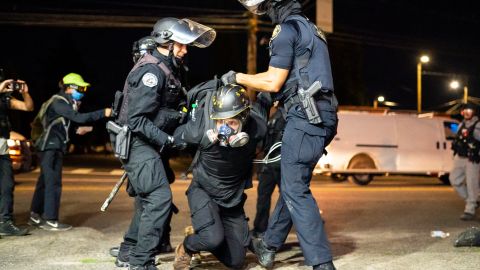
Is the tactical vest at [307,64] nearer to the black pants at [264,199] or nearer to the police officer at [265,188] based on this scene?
the police officer at [265,188]

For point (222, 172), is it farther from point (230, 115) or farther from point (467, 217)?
point (467, 217)

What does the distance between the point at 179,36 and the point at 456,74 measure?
42.4 m

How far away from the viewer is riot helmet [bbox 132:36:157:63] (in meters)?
5.56

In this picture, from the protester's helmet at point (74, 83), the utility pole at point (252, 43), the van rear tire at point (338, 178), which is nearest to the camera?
the protester's helmet at point (74, 83)

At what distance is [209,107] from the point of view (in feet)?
16.0

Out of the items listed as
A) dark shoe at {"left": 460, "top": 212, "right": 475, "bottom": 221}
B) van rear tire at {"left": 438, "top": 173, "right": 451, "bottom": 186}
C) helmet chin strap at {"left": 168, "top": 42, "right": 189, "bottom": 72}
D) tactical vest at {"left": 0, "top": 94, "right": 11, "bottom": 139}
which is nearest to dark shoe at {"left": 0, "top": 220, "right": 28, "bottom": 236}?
tactical vest at {"left": 0, "top": 94, "right": 11, "bottom": 139}

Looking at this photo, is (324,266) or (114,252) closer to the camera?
(324,266)

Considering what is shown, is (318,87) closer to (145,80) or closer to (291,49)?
(291,49)

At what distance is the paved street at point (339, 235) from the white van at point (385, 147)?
4811mm

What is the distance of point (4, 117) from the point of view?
681cm

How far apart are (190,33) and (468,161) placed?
575 cm

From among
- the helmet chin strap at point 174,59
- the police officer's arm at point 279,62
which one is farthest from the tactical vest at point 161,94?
the police officer's arm at point 279,62

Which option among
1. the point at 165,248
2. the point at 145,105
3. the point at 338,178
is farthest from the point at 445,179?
the point at 145,105

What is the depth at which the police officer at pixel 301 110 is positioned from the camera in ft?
14.9
